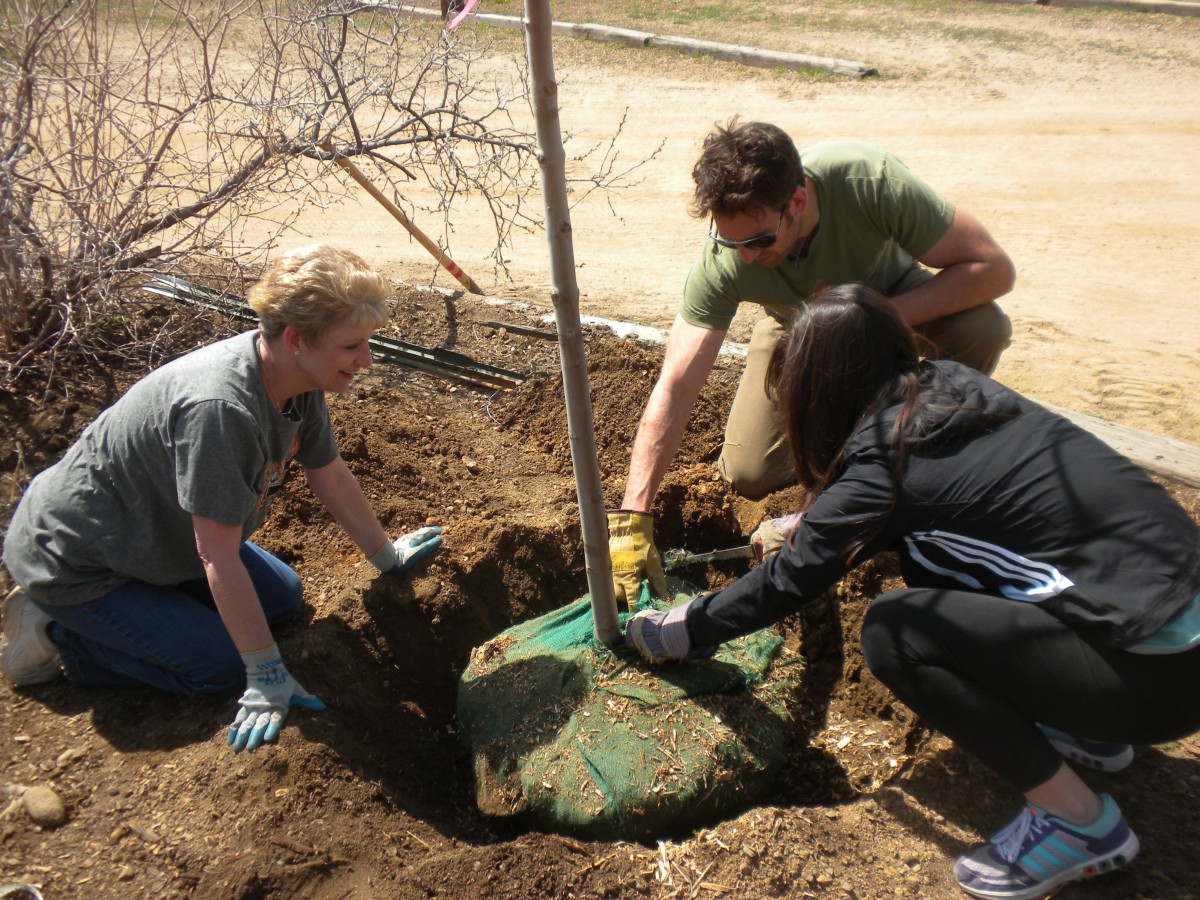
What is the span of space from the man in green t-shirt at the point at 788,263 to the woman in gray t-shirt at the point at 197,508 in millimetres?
924

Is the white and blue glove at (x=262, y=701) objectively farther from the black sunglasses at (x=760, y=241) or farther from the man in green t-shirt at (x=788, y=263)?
the black sunglasses at (x=760, y=241)

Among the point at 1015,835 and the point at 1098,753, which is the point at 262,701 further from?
the point at 1098,753

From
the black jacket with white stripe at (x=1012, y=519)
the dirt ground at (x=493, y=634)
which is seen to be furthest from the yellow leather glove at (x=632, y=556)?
the black jacket with white stripe at (x=1012, y=519)

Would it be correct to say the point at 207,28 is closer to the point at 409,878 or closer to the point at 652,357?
the point at 652,357

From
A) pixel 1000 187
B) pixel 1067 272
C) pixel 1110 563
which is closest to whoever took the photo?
pixel 1110 563

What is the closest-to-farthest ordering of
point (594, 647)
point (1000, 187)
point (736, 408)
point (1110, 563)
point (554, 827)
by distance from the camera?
point (1110, 563) < point (554, 827) < point (594, 647) < point (736, 408) < point (1000, 187)

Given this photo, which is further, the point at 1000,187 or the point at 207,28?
the point at 1000,187

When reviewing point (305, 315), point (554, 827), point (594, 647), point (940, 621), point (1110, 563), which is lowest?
point (554, 827)

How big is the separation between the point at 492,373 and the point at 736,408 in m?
1.17

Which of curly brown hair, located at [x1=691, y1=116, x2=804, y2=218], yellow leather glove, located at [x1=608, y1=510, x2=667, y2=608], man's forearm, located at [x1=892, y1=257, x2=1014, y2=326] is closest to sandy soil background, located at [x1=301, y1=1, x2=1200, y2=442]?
man's forearm, located at [x1=892, y1=257, x2=1014, y2=326]

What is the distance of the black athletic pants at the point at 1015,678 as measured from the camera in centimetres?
189

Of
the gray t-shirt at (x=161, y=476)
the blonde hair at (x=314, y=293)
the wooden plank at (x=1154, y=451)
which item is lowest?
the wooden plank at (x=1154, y=451)

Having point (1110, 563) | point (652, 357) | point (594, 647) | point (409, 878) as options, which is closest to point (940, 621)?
point (1110, 563)

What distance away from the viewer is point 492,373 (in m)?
4.25
